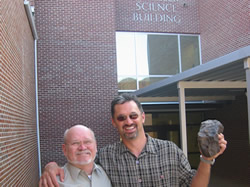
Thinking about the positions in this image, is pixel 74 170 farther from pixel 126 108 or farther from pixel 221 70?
pixel 221 70

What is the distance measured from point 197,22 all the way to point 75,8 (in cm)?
587

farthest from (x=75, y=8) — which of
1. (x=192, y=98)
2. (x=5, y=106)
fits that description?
(x=5, y=106)

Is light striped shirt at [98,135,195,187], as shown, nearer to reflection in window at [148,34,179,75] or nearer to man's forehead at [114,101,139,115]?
man's forehead at [114,101,139,115]

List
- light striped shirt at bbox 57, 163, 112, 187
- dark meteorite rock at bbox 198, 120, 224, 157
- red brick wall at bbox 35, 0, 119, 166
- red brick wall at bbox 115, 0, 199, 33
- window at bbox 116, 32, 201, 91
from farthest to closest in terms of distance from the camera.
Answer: red brick wall at bbox 115, 0, 199, 33 < window at bbox 116, 32, 201, 91 < red brick wall at bbox 35, 0, 119, 166 < light striped shirt at bbox 57, 163, 112, 187 < dark meteorite rock at bbox 198, 120, 224, 157

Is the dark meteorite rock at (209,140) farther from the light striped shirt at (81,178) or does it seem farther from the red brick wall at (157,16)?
the red brick wall at (157,16)

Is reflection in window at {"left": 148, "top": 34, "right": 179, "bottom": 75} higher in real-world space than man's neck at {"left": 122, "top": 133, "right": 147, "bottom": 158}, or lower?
higher

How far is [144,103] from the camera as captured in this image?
1180 cm

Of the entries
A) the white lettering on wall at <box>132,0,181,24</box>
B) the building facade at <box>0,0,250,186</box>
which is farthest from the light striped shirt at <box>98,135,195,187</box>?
the white lettering on wall at <box>132,0,181,24</box>

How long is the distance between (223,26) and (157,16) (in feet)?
9.51

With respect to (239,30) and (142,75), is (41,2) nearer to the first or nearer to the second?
(142,75)

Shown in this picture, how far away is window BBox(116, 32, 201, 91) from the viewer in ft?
38.9

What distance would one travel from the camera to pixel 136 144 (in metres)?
→ 2.21

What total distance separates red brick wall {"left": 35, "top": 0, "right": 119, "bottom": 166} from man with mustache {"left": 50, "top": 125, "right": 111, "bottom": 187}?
8.14 m

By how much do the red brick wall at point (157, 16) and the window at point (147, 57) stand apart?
0.32m
